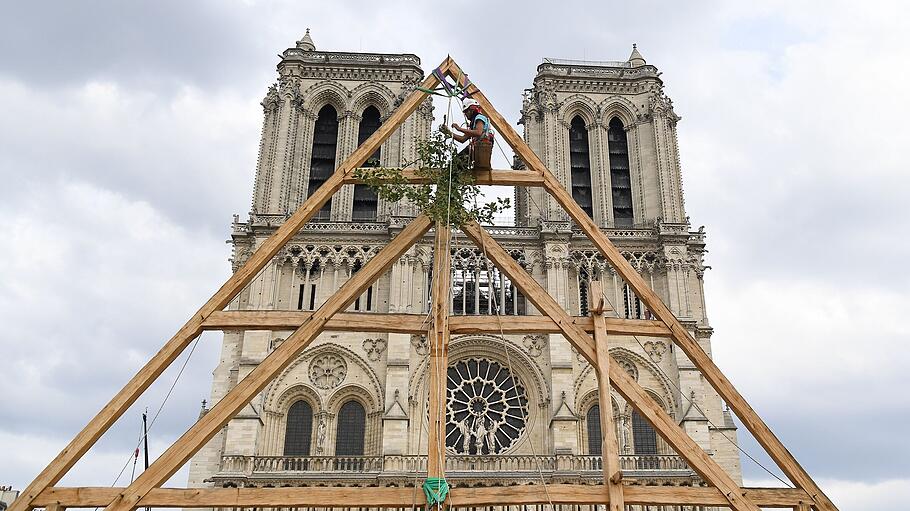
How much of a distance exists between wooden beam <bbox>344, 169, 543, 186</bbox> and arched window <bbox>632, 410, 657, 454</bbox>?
18.1m

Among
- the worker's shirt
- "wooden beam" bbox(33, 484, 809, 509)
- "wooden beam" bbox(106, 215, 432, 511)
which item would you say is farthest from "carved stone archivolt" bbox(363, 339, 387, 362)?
"wooden beam" bbox(33, 484, 809, 509)

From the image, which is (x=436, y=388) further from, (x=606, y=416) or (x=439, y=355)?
(x=606, y=416)

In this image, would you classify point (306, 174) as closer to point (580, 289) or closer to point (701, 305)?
point (580, 289)

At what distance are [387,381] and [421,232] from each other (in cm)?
1561

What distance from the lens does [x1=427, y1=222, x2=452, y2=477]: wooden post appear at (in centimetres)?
1025

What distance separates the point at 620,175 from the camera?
33781 millimetres

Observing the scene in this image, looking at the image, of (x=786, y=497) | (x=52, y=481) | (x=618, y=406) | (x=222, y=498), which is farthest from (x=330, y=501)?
(x=618, y=406)

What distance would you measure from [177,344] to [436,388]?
142 inches

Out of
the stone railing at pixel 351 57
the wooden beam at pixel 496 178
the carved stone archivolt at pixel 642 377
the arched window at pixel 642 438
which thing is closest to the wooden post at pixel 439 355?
the wooden beam at pixel 496 178

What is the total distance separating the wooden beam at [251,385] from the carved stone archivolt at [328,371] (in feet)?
54.9

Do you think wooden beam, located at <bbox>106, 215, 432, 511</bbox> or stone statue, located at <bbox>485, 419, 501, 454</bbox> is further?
stone statue, located at <bbox>485, 419, 501, 454</bbox>

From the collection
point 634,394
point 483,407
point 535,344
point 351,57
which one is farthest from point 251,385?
point 351,57

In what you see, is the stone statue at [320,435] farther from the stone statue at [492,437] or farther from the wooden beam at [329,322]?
the wooden beam at [329,322]

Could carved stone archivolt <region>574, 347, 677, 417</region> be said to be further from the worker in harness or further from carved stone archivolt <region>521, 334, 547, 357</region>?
the worker in harness
